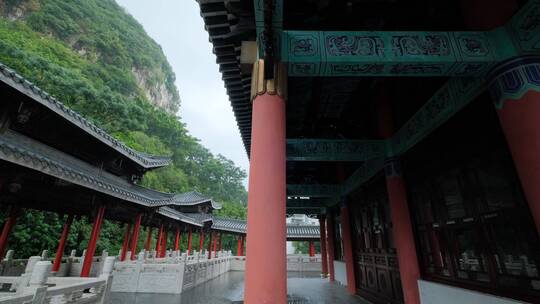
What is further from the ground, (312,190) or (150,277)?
(312,190)

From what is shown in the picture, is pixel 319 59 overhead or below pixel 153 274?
overhead

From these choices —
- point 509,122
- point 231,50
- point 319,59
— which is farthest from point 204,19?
point 509,122

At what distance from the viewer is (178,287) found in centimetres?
1177

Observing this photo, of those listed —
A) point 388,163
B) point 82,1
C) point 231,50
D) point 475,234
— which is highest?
point 82,1

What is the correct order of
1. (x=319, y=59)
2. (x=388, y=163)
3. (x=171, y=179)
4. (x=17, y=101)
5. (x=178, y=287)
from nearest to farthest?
(x=319, y=59)
(x=388, y=163)
(x=17, y=101)
(x=178, y=287)
(x=171, y=179)

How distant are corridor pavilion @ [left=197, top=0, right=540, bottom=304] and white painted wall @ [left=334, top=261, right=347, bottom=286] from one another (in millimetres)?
5347

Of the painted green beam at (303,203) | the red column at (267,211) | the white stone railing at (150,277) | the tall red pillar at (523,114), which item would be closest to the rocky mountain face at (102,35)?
the white stone railing at (150,277)

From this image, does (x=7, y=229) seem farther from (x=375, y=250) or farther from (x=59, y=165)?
(x=375, y=250)

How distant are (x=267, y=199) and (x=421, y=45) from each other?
2.65 meters

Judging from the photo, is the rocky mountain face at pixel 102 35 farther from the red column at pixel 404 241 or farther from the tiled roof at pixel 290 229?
the red column at pixel 404 241

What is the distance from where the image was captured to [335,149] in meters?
6.26

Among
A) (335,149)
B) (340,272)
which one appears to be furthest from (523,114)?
(340,272)

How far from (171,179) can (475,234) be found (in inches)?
1606

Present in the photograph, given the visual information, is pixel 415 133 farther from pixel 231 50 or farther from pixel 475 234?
pixel 231 50
